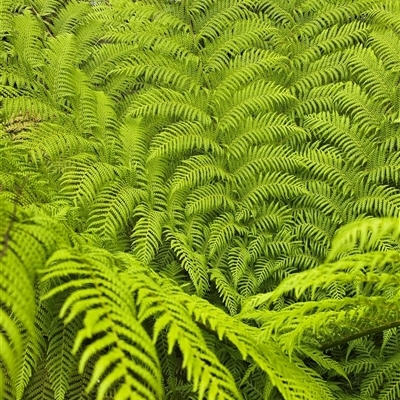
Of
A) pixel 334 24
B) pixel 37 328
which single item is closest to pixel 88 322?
pixel 37 328

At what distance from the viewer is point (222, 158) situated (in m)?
2.05

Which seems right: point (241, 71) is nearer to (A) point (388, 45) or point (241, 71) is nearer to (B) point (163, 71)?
(B) point (163, 71)

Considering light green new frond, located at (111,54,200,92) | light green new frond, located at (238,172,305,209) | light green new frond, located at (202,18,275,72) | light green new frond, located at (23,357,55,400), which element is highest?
light green new frond, located at (202,18,275,72)

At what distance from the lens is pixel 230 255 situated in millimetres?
1920

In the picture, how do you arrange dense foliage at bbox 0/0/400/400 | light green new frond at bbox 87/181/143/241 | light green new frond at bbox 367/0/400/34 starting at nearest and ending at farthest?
1. dense foliage at bbox 0/0/400/400
2. light green new frond at bbox 87/181/143/241
3. light green new frond at bbox 367/0/400/34

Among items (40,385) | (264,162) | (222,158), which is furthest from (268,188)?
(40,385)

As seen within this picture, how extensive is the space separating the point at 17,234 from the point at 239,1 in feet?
5.52

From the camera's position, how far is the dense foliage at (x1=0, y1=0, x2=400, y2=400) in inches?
61.9

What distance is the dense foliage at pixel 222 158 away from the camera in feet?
5.16

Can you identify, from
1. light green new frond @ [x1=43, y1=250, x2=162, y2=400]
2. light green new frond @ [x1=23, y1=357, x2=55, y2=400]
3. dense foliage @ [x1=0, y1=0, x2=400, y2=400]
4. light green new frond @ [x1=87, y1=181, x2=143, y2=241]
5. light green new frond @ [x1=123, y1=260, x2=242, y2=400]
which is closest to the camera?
light green new frond @ [x1=43, y1=250, x2=162, y2=400]

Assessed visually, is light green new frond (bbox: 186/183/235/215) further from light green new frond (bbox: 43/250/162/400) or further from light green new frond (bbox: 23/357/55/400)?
light green new frond (bbox: 23/357/55/400)

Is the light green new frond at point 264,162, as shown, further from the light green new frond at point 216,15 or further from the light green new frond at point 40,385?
the light green new frond at point 40,385

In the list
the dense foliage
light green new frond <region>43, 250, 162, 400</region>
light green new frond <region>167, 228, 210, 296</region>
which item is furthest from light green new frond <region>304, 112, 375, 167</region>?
light green new frond <region>43, 250, 162, 400</region>

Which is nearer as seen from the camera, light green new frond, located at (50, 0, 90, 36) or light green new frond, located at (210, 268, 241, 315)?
light green new frond, located at (210, 268, 241, 315)
